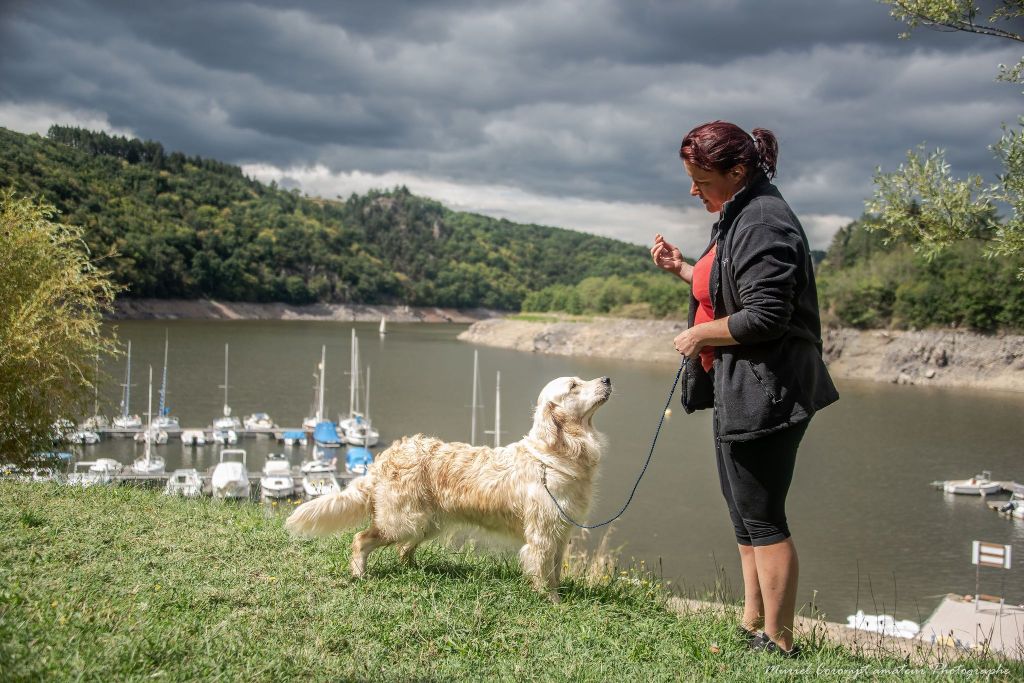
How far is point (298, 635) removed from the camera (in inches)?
131

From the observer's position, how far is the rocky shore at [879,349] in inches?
2296

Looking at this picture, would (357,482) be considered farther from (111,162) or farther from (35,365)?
(111,162)

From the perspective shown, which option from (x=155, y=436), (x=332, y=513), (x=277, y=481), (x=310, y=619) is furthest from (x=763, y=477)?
(x=155, y=436)

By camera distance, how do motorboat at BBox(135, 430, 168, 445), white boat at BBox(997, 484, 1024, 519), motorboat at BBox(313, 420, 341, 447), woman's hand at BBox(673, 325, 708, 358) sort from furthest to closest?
motorboat at BBox(313, 420, 341, 447) → motorboat at BBox(135, 430, 168, 445) → white boat at BBox(997, 484, 1024, 519) → woman's hand at BBox(673, 325, 708, 358)

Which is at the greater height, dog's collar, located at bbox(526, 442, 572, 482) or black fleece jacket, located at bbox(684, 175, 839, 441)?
black fleece jacket, located at bbox(684, 175, 839, 441)

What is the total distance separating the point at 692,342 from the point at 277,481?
22.6 meters

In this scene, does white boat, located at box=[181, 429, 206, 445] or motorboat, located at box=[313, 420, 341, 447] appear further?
motorboat, located at box=[313, 420, 341, 447]

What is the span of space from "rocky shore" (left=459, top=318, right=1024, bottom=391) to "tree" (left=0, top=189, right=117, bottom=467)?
4662 cm

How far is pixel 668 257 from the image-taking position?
4.12m

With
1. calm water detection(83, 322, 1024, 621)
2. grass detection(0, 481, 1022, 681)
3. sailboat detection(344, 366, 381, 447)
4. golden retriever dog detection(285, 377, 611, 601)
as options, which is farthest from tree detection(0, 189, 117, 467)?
sailboat detection(344, 366, 381, 447)

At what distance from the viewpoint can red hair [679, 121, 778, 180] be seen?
10.7ft

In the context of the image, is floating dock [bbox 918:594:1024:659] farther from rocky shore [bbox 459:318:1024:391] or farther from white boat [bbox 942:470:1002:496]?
rocky shore [bbox 459:318:1024:391]

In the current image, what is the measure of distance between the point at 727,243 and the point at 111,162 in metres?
144

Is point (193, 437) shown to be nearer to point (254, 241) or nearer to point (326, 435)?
point (326, 435)
